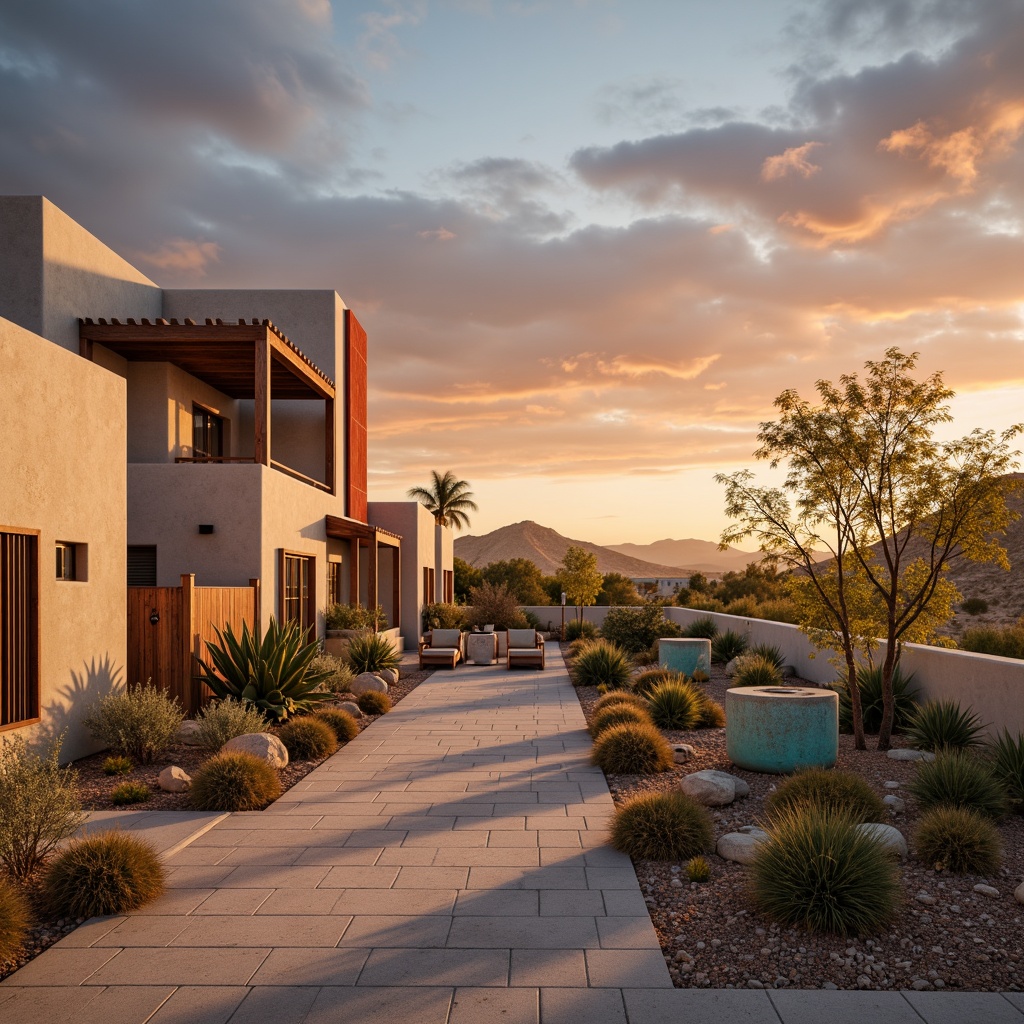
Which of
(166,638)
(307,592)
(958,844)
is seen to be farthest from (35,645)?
(307,592)

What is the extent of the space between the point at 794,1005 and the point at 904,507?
268 inches

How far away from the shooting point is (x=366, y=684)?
560 inches

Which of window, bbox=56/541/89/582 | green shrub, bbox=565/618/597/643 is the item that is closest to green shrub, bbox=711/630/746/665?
green shrub, bbox=565/618/597/643

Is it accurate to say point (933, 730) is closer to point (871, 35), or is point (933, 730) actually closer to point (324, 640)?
point (871, 35)

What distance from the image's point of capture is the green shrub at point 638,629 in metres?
20.2

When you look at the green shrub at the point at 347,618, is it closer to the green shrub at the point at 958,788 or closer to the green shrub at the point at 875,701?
the green shrub at the point at 875,701

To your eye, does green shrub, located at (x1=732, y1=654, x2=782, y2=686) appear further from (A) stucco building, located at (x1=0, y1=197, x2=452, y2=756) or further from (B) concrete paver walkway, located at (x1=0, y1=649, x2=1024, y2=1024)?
(A) stucco building, located at (x1=0, y1=197, x2=452, y2=756)

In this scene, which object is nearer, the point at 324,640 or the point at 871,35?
the point at 871,35

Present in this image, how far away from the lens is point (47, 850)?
5277mm

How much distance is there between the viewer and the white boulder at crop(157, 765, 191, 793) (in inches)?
302

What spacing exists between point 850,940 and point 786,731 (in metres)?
4.01

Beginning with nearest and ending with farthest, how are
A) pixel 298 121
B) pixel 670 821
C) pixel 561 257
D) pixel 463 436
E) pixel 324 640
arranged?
pixel 670 821 < pixel 298 121 < pixel 324 640 < pixel 561 257 < pixel 463 436

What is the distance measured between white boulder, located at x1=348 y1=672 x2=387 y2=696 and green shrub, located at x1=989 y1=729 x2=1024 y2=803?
9.35 m

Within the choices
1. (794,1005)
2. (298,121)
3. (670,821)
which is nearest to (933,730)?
(670,821)
